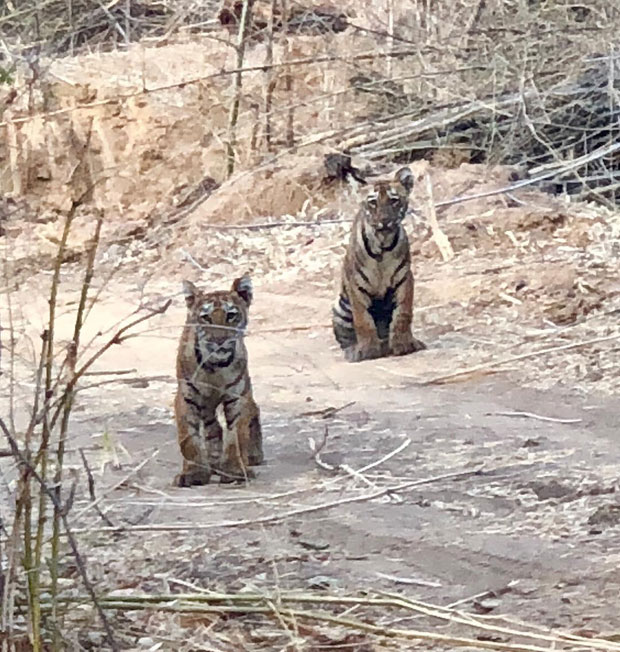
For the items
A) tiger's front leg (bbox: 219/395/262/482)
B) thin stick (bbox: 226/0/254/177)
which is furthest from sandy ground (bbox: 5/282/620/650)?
thin stick (bbox: 226/0/254/177)

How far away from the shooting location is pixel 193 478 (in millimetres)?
5422

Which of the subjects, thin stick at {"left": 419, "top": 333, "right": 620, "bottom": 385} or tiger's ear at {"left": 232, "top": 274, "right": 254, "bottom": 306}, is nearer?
tiger's ear at {"left": 232, "top": 274, "right": 254, "bottom": 306}

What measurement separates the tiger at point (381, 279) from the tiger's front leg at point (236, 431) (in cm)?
259

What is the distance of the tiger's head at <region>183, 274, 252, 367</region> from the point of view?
550 cm

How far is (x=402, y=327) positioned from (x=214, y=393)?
2.75 meters

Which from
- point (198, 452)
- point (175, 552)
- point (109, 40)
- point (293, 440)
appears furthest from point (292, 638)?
point (109, 40)

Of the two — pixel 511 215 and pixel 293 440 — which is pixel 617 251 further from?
pixel 293 440

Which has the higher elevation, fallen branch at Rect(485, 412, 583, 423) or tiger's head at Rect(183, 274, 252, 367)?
tiger's head at Rect(183, 274, 252, 367)

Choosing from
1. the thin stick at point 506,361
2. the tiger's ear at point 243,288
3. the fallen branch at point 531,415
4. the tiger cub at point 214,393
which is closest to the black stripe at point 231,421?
the tiger cub at point 214,393

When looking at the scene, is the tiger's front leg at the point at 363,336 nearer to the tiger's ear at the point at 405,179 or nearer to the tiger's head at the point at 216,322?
the tiger's ear at the point at 405,179

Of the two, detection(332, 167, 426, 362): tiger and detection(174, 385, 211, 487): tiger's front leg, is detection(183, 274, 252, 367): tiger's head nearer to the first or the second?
detection(174, 385, 211, 487): tiger's front leg

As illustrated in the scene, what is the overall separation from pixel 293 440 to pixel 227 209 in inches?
241

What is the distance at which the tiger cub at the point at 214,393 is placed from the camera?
550 cm

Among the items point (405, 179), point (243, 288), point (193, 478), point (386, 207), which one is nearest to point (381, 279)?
point (386, 207)
